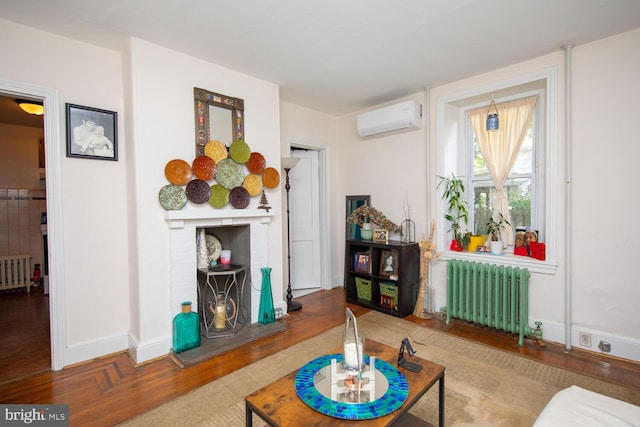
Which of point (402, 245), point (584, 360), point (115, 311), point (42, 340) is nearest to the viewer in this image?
point (584, 360)

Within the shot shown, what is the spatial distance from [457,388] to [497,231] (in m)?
1.94

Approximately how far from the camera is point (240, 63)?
3010 millimetres

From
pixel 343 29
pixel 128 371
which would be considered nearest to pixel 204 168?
pixel 343 29

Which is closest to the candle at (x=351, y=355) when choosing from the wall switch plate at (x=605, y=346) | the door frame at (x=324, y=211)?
the wall switch plate at (x=605, y=346)

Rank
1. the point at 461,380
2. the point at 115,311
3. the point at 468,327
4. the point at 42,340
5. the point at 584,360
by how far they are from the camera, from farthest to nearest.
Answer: the point at 468,327 → the point at 42,340 → the point at 115,311 → the point at 584,360 → the point at 461,380

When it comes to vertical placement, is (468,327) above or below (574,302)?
below

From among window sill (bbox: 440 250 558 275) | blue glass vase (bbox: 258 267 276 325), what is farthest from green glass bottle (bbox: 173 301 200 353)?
window sill (bbox: 440 250 558 275)

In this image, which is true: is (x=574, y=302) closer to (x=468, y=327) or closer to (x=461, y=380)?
(x=468, y=327)

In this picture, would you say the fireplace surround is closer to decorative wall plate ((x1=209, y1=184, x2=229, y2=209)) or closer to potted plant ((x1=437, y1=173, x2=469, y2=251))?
decorative wall plate ((x1=209, y1=184, x2=229, y2=209))

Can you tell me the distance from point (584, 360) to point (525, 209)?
1.47 m

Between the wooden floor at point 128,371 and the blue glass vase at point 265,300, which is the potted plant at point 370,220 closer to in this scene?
the wooden floor at point 128,371

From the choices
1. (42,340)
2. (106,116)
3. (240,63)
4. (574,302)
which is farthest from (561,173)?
(42,340)

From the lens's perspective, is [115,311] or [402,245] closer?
[115,311]

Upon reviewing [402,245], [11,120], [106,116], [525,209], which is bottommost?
[402,245]
